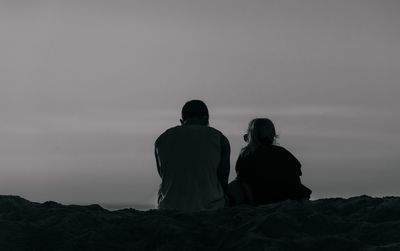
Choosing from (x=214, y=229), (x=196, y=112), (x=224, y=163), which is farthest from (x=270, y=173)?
(x=214, y=229)

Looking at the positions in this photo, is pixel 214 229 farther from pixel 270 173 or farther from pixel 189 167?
pixel 270 173

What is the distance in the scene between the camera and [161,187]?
9266mm

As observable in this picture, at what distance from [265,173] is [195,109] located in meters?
1.31

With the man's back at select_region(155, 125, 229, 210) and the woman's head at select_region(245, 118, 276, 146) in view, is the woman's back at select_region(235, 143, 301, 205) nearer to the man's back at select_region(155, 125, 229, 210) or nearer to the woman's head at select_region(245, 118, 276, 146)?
the woman's head at select_region(245, 118, 276, 146)

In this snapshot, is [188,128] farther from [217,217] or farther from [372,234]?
[372,234]

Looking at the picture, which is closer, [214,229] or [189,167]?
[214,229]

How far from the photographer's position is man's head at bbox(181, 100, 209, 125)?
9375 mm

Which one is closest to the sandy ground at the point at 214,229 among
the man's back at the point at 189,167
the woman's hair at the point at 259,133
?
the man's back at the point at 189,167

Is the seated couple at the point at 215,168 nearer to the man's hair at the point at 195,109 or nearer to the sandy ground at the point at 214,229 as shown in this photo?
the man's hair at the point at 195,109

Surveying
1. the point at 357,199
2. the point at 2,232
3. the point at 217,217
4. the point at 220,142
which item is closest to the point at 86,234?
the point at 2,232

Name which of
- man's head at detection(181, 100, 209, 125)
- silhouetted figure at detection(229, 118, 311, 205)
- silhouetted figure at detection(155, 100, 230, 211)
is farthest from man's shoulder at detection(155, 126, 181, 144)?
silhouetted figure at detection(229, 118, 311, 205)

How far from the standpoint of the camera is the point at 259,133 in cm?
995

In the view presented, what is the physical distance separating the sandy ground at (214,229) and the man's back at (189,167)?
3.14 feet

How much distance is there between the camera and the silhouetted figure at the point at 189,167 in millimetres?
8953
